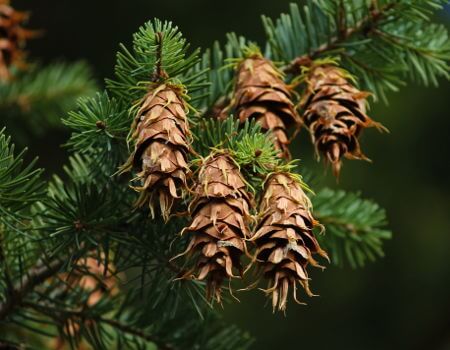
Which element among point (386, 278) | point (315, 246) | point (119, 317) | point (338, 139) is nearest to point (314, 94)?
point (338, 139)

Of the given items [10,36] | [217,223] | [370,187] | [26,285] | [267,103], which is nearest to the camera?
[217,223]

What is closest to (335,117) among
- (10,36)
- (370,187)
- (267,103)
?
(267,103)

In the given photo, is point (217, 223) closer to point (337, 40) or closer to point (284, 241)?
point (284, 241)

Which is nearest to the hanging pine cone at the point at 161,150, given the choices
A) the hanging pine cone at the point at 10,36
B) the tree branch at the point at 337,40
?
the tree branch at the point at 337,40

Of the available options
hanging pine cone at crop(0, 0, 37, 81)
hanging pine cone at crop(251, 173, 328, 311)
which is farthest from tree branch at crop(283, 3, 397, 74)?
hanging pine cone at crop(0, 0, 37, 81)

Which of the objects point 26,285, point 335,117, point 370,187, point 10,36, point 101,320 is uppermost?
point 10,36

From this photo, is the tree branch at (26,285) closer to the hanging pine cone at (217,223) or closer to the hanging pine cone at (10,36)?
the hanging pine cone at (217,223)
